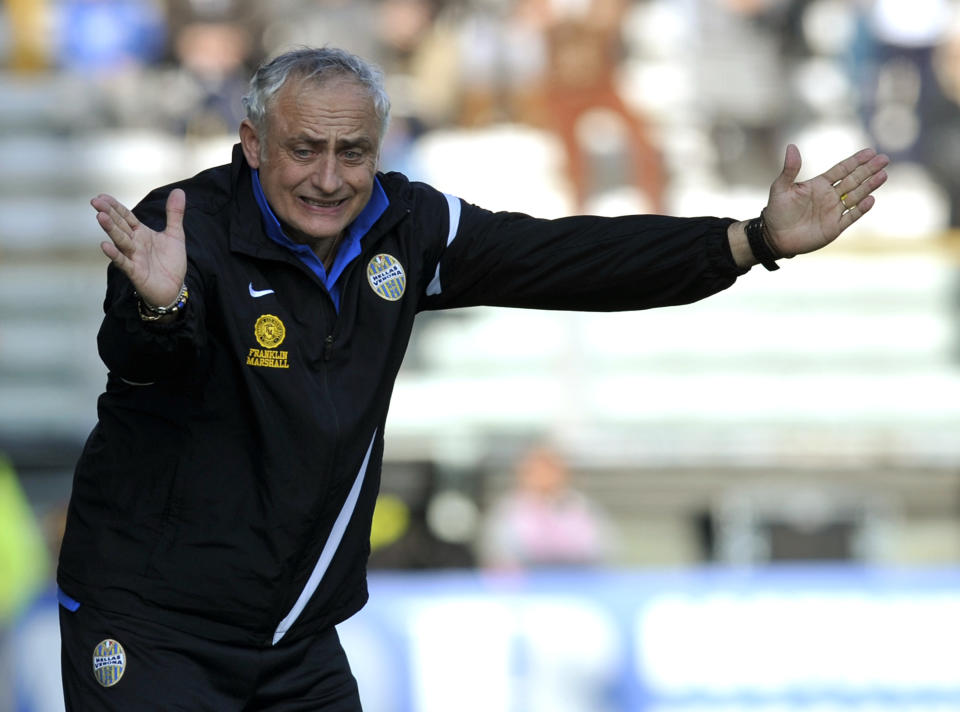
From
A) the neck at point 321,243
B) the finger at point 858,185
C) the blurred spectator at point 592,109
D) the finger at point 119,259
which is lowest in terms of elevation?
the finger at point 119,259

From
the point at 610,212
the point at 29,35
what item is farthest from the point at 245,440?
the point at 29,35

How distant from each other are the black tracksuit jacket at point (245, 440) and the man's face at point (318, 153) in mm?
85

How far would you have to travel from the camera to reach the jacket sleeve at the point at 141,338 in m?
3.34

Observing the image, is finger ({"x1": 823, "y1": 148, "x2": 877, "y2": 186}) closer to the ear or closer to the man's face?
the man's face

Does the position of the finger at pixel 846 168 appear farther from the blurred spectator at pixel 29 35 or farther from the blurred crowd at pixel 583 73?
the blurred spectator at pixel 29 35

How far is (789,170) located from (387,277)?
1.00m

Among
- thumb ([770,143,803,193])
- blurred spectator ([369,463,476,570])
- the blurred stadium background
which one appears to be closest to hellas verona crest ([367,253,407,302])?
thumb ([770,143,803,193])

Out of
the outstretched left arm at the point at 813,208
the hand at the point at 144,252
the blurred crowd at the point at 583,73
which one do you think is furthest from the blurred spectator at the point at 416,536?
the hand at the point at 144,252

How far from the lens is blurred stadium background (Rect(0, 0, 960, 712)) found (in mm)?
11211

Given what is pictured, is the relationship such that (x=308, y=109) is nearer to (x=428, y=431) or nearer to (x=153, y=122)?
(x=428, y=431)

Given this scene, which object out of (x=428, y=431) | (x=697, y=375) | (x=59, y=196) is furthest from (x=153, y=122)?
(x=697, y=375)

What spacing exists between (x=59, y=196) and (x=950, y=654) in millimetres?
7727

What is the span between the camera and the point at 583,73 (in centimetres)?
1266

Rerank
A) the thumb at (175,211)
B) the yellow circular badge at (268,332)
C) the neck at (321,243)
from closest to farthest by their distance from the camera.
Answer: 1. the thumb at (175,211)
2. the yellow circular badge at (268,332)
3. the neck at (321,243)
